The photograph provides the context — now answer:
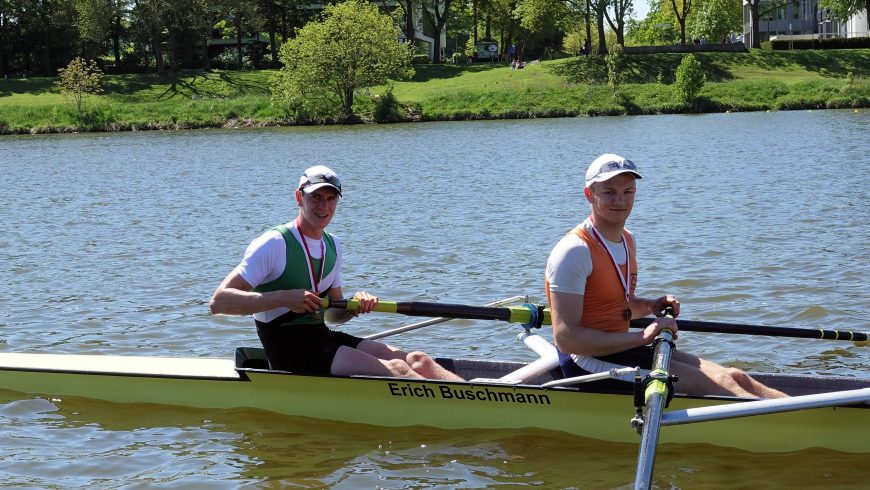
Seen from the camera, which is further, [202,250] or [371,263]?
[202,250]

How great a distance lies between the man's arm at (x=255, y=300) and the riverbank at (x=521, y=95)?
54.5 m

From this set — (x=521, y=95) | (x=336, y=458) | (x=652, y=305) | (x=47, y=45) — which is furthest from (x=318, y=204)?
(x=47, y=45)

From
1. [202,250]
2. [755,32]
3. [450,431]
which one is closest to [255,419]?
[450,431]

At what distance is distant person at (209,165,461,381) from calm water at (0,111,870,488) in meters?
0.62

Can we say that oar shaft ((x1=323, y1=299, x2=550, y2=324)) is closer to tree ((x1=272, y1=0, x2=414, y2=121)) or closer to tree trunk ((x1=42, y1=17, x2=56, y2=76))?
tree ((x1=272, y1=0, x2=414, y2=121))

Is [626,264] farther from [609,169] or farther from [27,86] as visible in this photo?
[27,86]

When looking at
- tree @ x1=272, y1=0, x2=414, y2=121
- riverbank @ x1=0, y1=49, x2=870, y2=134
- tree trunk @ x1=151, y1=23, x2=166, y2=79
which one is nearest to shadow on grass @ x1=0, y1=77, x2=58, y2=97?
riverbank @ x1=0, y1=49, x2=870, y2=134

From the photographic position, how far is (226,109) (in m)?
64.7

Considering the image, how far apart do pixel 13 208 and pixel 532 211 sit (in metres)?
12.4

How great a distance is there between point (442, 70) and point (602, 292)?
71231 mm

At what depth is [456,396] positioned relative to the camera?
8.09 metres

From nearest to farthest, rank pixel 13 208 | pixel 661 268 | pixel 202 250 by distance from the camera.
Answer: pixel 661 268 < pixel 202 250 < pixel 13 208

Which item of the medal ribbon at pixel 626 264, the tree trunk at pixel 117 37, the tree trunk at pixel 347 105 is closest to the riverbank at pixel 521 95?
the tree trunk at pixel 347 105

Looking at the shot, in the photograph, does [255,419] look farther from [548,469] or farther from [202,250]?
[202,250]
